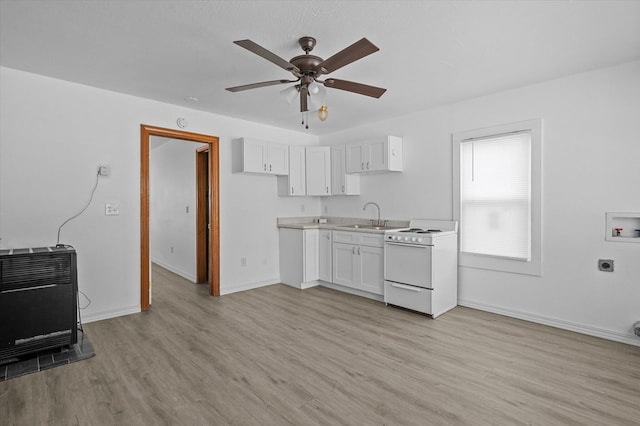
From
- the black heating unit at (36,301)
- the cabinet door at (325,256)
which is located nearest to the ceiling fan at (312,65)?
the black heating unit at (36,301)

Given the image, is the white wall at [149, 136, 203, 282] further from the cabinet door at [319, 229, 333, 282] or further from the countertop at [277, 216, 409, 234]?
the cabinet door at [319, 229, 333, 282]

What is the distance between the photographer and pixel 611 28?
7.78 ft

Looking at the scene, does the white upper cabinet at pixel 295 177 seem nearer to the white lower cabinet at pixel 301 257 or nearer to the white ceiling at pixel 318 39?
the white lower cabinet at pixel 301 257

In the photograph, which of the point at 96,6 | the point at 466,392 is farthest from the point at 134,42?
the point at 466,392

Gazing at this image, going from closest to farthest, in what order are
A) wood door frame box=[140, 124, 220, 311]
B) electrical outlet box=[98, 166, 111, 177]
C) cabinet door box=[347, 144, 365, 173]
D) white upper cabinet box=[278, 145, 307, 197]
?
electrical outlet box=[98, 166, 111, 177], wood door frame box=[140, 124, 220, 311], cabinet door box=[347, 144, 365, 173], white upper cabinet box=[278, 145, 307, 197]

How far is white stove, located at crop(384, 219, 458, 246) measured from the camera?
3652mm

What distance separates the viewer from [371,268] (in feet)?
14.1

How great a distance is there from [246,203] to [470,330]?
335 cm

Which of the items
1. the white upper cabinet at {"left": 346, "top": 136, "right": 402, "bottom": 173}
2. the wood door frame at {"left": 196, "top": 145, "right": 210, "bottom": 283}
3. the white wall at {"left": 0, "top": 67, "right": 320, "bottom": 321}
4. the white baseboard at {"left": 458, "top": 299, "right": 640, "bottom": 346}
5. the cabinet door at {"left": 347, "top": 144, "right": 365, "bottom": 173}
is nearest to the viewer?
the white baseboard at {"left": 458, "top": 299, "right": 640, "bottom": 346}

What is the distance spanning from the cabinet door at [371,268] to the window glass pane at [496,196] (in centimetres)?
103

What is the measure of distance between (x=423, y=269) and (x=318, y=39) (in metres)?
2.57

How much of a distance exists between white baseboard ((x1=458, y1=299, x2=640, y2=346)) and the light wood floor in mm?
98

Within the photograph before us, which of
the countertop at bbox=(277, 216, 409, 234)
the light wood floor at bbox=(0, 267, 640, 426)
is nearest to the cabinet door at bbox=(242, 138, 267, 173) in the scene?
the countertop at bbox=(277, 216, 409, 234)

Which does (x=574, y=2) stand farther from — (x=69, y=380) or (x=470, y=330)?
(x=69, y=380)
